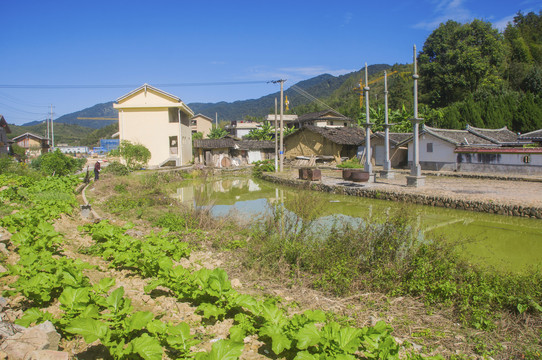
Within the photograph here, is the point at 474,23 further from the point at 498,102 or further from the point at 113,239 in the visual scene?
the point at 113,239

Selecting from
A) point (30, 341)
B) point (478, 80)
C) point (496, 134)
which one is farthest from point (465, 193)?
point (478, 80)

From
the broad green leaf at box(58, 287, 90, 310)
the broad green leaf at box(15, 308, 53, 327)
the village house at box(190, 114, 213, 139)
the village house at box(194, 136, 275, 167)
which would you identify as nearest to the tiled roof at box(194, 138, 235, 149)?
the village house at box(194, 136, 275, 167)

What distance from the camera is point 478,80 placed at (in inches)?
1702

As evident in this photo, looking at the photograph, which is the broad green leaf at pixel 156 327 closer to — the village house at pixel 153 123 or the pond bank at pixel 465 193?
the pond bank at pixel 465 193

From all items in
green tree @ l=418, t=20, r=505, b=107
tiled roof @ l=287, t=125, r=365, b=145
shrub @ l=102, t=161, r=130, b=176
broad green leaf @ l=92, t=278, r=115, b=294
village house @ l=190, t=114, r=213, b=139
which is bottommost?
broad green leaf @ l=92, t=278, r=115, b=294

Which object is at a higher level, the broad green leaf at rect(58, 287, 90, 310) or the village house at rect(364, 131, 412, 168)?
the village house at rect(364, 131, 412, 168)

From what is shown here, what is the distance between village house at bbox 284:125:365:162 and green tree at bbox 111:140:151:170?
15849mm

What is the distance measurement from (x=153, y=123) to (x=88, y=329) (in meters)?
31.3

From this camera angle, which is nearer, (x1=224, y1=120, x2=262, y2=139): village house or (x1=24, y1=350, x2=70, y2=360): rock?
(x1=24, y1=350, x2=70, y2=360): rock

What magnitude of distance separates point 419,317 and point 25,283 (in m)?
4.65

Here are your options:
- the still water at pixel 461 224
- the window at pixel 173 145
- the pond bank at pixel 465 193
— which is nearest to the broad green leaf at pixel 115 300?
the still water at pixel 461 224

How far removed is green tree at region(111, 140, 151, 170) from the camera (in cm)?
2809

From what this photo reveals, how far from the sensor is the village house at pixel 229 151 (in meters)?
37.4

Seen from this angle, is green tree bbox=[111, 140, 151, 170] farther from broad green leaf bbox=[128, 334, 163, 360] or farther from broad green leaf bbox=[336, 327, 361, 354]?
broad green leaf bbox=[336, 327, 361, 354]
